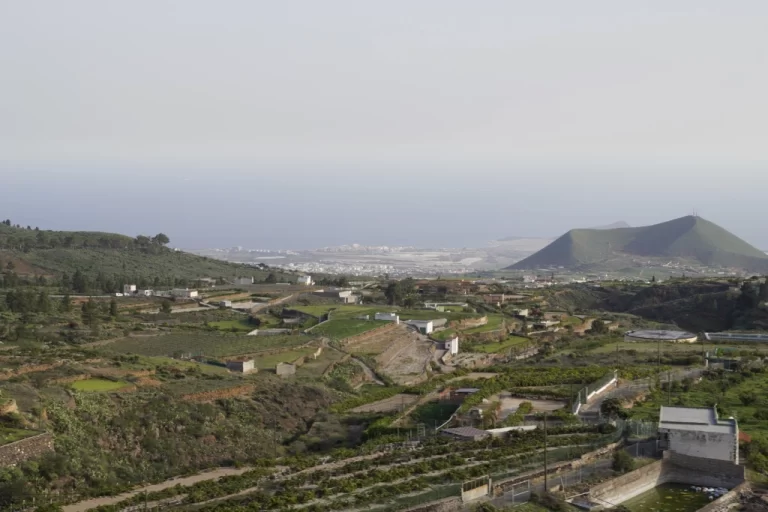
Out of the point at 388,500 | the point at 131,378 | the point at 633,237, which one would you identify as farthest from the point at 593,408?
the point at 633,237

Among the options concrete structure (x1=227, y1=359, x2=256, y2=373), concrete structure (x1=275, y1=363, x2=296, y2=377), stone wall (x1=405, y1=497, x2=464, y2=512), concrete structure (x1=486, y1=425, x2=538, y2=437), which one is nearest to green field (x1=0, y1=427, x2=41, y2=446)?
stone wall (x1=405, y1=497, x2=464, y2=512)

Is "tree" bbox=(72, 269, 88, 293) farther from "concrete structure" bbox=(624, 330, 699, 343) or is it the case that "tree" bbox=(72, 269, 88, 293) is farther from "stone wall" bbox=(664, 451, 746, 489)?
"stone wall" bbox=(664, 451, 746, 489)

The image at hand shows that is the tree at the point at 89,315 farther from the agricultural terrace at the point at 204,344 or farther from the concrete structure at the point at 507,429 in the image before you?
the concrete structure at the point at 507,429

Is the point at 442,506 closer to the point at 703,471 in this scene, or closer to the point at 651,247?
the point at 703,471

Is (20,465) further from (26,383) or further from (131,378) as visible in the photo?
(131,378)

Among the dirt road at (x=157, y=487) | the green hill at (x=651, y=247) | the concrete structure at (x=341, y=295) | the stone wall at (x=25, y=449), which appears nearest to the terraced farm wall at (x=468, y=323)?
the concrete structure at (x=341, y=295)

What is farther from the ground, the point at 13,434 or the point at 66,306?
the point at 66,306

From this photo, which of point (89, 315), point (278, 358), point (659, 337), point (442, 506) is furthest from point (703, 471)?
point (89, 315)

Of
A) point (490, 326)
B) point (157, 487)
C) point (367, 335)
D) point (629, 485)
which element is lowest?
point (629, 485)
